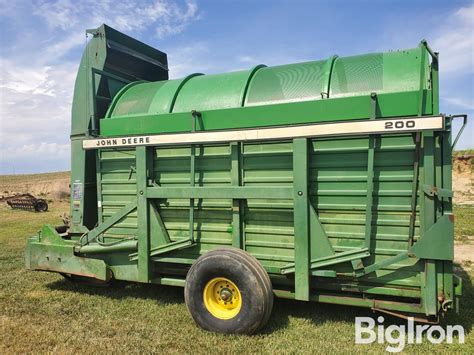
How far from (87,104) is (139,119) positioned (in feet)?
4.03

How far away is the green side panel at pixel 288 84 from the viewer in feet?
14.9

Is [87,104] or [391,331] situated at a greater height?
[87,104]

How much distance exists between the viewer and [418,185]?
12.8ft

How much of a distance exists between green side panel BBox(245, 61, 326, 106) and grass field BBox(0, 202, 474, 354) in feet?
8.41

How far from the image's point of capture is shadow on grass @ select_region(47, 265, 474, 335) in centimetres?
441

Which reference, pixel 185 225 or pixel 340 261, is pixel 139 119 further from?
pixel 340 261

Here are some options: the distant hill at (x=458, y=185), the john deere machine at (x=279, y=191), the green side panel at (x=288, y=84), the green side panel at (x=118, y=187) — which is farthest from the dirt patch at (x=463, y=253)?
the distant hill at (x=458, y=185)

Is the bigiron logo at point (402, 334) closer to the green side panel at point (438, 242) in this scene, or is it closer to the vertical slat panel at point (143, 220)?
the green side panel at point (438, 242)

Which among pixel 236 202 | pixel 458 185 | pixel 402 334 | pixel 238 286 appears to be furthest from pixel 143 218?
pixel 458 185

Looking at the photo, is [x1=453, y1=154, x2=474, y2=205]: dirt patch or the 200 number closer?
the 200 number

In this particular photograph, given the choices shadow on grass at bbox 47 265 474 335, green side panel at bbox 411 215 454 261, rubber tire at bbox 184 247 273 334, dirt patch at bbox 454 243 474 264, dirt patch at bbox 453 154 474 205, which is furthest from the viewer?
dirt patch at bbox 453 154 474 205

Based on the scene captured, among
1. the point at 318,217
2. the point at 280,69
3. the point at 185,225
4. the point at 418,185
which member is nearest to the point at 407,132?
the point at 418,185

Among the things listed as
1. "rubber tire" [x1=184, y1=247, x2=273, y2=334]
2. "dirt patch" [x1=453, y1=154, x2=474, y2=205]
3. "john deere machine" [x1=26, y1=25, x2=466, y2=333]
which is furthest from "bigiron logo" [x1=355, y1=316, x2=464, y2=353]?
"dirt patch" [x1=453, y1=154, x2=474, y2=205]

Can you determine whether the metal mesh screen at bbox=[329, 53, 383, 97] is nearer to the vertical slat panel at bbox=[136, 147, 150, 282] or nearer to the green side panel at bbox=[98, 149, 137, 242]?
the vertical slat panel at bbox=[136, 147, 150, 282]
